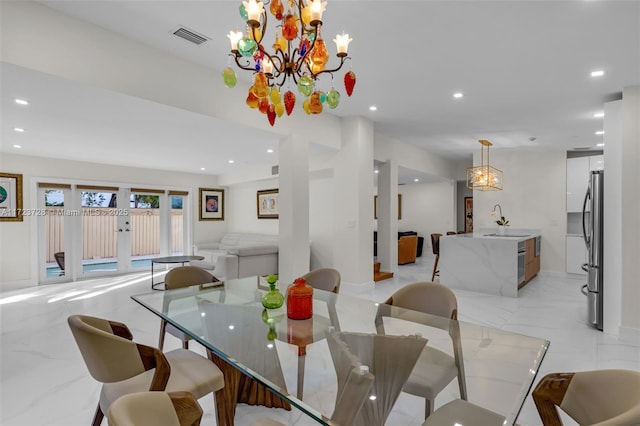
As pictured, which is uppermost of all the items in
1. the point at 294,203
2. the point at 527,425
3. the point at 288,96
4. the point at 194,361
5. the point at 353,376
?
the point at 288,96

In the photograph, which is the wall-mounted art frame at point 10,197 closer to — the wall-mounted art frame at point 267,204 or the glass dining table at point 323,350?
the wall-mounted art frame at point 267,204

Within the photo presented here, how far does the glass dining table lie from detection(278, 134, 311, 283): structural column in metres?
2.09

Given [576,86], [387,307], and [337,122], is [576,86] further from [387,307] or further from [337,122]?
[387,307]

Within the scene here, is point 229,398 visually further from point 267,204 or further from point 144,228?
point 144,228

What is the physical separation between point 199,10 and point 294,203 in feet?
8.20

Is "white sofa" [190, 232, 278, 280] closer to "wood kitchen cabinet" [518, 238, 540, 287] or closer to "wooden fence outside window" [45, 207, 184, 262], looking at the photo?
"wooden fence outside window" [45, 207, 184, 262]

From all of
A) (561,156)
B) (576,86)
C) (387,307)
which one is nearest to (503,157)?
(561,156)

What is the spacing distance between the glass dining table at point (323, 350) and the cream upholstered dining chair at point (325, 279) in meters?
0.34

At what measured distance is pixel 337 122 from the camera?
209 inches

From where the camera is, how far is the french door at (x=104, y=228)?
649 cm

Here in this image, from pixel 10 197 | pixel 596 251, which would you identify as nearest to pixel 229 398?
pixel 596 251

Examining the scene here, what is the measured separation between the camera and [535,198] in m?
7.36

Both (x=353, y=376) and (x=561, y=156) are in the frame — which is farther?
(x=561, y=156)

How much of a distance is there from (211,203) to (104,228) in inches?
101
